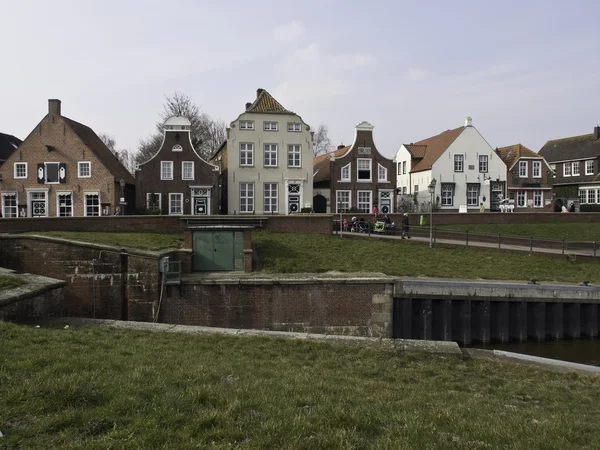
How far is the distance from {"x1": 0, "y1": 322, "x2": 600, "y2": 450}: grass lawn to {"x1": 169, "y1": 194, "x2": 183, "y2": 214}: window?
2590cm

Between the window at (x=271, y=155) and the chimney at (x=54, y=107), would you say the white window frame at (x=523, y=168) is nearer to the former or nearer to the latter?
the window at (x=271, y=155)

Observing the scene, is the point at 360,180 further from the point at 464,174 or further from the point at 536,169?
the point at 536,169

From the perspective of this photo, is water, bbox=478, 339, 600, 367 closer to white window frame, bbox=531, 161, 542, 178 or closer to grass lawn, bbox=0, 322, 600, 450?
grass lawn, bbox=0, 322, 600, 450

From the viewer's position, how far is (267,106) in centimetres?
3619

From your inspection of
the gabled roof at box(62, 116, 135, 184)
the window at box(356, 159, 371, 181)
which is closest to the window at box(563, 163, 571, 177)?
the window at box(356, 159, 371, 181)

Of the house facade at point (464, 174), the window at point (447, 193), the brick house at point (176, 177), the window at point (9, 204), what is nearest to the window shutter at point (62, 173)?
the window at point (9, 204)

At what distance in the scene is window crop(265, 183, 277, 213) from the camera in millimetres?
36062

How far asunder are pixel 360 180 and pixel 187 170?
13.5m

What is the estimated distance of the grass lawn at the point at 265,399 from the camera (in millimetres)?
4285

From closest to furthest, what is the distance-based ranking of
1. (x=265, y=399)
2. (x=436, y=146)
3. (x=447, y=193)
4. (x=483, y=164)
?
(x=265, y=399) → (x=447, y=193) → (x=483, y=164) → (x=436, y=146)

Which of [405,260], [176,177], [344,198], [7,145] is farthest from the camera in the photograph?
[7,145]

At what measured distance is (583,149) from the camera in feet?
164

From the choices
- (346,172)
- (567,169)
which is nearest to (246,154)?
(346,172)

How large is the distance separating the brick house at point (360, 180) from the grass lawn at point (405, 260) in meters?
12.8
